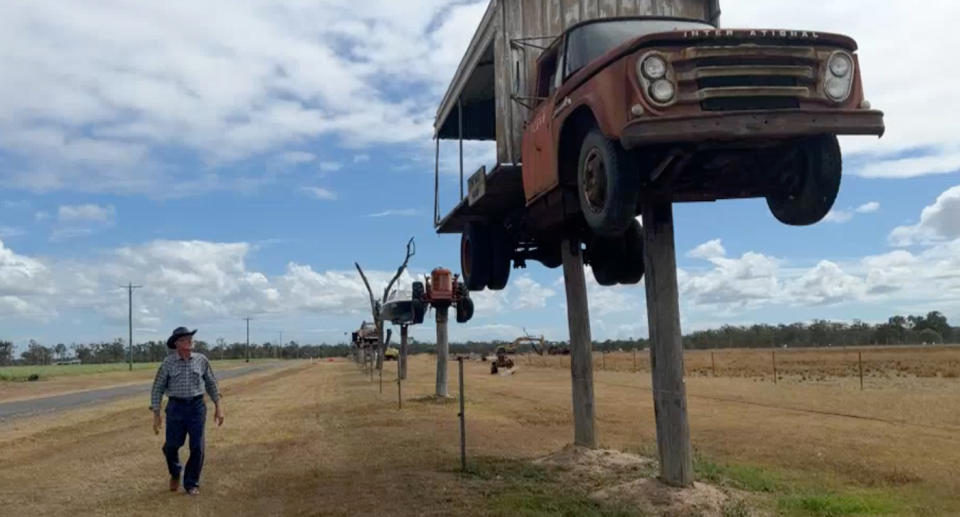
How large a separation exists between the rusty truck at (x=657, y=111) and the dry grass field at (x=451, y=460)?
9.20 feet

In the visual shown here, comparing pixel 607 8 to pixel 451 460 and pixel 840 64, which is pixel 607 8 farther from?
pixel 451 460

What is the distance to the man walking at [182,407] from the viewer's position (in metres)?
9.35

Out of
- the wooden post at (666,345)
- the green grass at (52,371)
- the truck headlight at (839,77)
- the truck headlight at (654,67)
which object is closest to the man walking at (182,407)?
the wooden post at (666,345)

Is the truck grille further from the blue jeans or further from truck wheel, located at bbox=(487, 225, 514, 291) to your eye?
truck wheel, located at bbox=(487, 225, 514, 291)

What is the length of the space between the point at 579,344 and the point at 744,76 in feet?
18.5

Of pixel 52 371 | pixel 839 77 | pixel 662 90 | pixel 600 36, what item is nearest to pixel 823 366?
pixel 600 36

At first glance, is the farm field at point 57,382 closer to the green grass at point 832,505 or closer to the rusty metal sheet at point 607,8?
the rusty metal sheet at point 607,8

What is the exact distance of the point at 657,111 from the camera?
593cm

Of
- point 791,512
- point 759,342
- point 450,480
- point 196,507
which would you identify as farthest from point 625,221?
point 759,342

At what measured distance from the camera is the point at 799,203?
7.05 metres

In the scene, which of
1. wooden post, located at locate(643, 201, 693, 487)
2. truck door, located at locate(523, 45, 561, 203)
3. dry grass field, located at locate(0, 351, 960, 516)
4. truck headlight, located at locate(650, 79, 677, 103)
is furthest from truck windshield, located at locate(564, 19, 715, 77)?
dry grass field, located at locate(0, 351, 960, 516)

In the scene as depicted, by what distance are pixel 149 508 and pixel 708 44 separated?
21.6 ft

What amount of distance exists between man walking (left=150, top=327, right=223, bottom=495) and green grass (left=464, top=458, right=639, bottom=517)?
287 centimetres

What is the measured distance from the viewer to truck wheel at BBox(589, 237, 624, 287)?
11.6 metres
